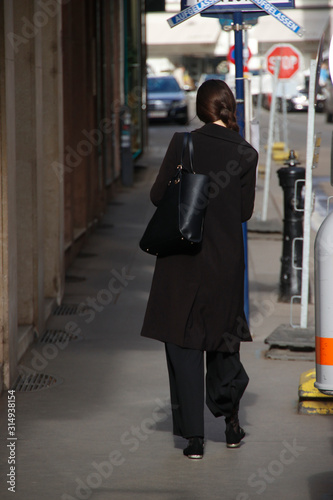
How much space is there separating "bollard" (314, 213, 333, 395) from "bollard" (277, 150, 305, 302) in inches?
157

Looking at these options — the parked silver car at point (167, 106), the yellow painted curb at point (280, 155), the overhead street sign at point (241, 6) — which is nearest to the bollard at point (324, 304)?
the overhead street sign at point (241, 6)

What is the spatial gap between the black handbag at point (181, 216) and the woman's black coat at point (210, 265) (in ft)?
0.21

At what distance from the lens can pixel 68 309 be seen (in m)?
8.27

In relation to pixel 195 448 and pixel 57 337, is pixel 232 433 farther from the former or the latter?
pixel 57 337

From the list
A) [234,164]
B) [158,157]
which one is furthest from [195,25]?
[234,164]

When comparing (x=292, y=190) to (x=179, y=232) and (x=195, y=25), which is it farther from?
(x=195, y=25)

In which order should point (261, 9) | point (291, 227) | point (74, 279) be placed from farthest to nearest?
point (74, 279) → point (291, 227) → point (261, 9)

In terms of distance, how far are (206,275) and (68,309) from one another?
12.4 feet

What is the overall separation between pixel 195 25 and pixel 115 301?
50473 mm

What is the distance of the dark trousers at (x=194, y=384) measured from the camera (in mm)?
4723

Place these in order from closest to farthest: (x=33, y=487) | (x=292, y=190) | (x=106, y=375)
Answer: (x=33, y=487)
(x=106, y=375)
(x=292, y=190)

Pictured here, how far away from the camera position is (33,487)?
4.34 metres

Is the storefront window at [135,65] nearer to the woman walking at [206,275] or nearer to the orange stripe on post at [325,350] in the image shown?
the woman walking at [206,275]

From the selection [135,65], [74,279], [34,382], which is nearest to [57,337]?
[34,382]
